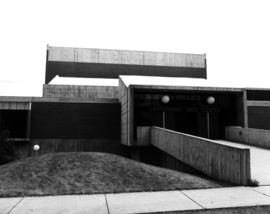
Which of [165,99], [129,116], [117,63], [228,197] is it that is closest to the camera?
[228,197]

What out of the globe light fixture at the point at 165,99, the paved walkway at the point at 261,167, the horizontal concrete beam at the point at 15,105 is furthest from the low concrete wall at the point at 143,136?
the horizontal concrete beam at the point at 15,105

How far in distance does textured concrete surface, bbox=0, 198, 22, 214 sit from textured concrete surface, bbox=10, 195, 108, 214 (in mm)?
138

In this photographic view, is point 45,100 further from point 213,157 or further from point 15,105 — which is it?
point 213,157

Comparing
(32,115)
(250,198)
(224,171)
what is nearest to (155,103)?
(32,115)

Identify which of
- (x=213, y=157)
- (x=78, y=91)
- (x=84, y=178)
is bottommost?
(x=84, y=178)

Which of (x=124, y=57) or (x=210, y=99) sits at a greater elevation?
(x=124, y=57)

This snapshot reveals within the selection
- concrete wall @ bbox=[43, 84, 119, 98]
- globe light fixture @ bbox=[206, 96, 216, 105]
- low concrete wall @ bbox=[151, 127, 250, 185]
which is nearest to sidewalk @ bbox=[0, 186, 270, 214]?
low concrete wall @ bbox=[151, 127, 250, 185]

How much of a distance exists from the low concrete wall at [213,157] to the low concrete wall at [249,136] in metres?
5.63

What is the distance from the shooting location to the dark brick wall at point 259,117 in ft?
69.9

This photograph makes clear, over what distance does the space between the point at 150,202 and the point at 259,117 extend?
1907 centimetres

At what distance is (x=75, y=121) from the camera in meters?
20.3

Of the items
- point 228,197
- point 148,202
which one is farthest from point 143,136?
point 148,202

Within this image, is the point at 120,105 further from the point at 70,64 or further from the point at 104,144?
the point at 70,64

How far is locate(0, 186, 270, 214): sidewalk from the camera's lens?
17.5 ft
